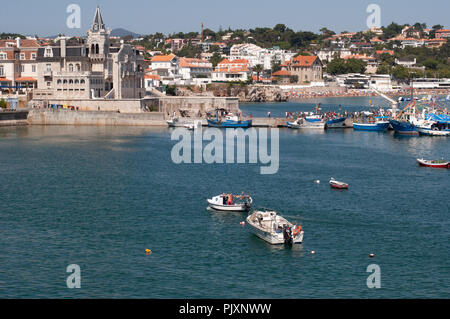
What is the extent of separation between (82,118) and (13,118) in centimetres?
936

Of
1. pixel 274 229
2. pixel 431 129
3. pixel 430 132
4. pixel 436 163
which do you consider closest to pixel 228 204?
pixel 274 229

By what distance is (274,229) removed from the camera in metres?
35.4

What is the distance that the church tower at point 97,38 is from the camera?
98250mm

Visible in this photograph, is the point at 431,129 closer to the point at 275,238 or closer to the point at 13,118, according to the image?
the point at 13,118

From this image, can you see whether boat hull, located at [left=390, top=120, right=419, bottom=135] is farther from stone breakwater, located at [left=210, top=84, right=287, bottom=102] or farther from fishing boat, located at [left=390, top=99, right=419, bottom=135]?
stone breakwater, located at [left=210, top=84, right=287, bottom=102]

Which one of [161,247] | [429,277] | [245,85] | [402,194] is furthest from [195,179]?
[245,85]

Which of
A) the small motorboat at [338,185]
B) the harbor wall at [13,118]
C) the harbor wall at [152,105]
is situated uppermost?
the harbor wall at [152,105]

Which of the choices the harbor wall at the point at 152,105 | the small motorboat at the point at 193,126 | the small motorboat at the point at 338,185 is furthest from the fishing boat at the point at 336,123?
the small motorboat at the point at 338,185

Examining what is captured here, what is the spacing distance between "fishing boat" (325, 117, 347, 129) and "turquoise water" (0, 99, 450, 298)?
1057 inches

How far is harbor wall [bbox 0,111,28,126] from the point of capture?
88688 millimetres

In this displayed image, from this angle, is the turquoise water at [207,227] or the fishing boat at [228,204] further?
the fishing boat at [228,204]

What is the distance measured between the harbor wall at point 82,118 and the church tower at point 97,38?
12.7m

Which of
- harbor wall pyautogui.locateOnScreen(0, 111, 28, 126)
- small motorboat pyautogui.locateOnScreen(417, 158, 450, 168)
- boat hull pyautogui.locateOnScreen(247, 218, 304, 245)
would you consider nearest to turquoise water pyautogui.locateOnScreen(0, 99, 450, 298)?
boat hull pyautogui.locateOnScreen(247, 218, 304, 245)

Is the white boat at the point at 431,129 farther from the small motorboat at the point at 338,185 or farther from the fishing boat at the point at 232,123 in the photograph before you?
the small motorboat at the point at 338,185
